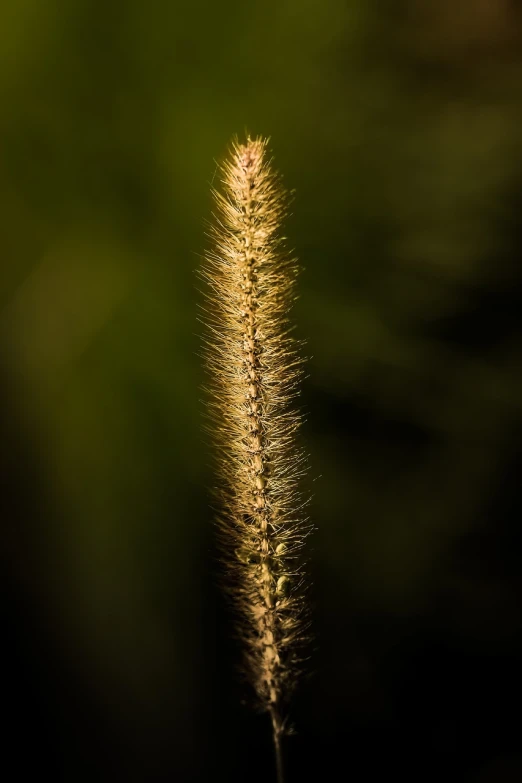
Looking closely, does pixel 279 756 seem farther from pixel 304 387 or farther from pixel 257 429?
pixel 304 387

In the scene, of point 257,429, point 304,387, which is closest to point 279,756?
point 257,429

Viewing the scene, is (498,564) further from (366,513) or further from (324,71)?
(324,71)

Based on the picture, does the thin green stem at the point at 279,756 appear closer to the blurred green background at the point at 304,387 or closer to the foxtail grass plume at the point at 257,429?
the foxtail grass plume at the point at 257,429

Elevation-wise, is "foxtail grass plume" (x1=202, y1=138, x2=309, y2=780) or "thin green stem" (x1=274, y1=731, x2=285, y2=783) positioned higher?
"foxtail grass plume" (x1=202, y1=138, x2=309, y2=780)

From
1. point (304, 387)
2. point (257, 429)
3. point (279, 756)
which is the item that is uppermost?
point (304, 387)

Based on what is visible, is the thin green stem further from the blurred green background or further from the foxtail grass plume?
the blurred green background

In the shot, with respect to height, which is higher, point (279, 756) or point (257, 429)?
point (257, 429)

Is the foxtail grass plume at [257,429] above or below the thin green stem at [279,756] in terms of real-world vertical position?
above

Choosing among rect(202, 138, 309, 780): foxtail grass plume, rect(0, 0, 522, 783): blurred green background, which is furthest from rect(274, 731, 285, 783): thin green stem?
rect(0, 0, 522, 783): blurred green background

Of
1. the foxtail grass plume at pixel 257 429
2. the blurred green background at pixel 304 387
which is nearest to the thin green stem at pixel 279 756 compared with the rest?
the foxtail grass plume at pixel 257 429
